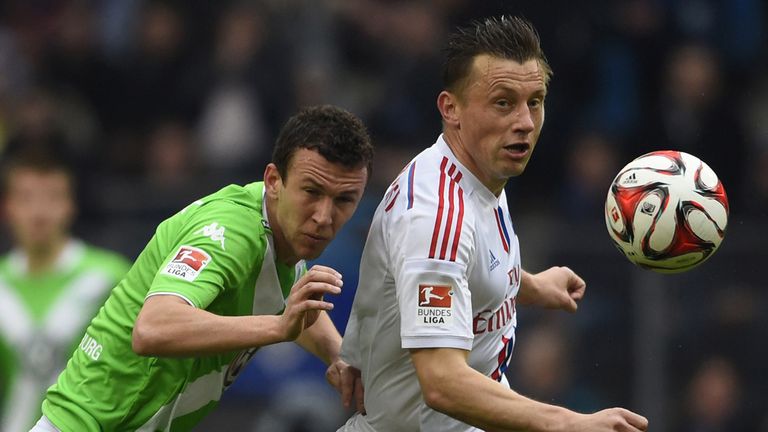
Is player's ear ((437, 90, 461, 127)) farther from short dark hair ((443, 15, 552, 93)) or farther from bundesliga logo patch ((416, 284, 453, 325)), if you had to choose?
bundesliga logo patch ((416, 284, 453, 325))

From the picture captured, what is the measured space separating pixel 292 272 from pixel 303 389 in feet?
15.8

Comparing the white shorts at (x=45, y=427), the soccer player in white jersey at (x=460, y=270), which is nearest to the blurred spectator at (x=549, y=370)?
the soccer player in white jersey at (x=460, y=270)

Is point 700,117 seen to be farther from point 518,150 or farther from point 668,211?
point 518,150

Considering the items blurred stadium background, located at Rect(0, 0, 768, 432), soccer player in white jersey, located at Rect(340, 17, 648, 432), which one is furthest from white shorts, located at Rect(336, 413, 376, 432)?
blurred stadium background, located at Rect(0, 0, 768, 432)

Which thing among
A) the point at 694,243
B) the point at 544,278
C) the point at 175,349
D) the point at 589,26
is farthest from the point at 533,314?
the point at 175,349

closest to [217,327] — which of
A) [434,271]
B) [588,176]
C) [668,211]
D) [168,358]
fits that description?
[168,358]

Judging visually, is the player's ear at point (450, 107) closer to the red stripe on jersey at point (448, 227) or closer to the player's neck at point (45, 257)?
the red stripe on jersey at point (448, 227)

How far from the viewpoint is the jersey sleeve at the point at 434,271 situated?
17.1 feet

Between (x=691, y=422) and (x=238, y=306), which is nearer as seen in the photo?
(x=238, y=306)

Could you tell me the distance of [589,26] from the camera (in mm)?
12625

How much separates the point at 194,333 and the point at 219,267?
0.41 meters

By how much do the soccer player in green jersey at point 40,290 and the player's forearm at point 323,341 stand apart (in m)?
2.48

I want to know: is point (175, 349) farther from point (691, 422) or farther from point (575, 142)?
point (575, 142)

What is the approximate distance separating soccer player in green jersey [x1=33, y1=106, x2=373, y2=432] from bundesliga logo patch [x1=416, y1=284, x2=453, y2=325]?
2.04ft
